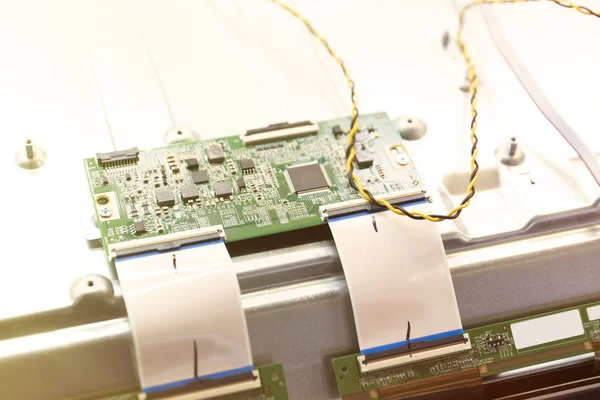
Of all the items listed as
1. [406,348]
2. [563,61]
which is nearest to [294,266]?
[406,348]

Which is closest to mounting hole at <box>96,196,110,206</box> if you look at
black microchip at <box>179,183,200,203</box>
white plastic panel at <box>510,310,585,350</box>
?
black microchip at <box>179,183,200,203</box>

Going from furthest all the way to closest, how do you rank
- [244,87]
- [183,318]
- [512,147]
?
1. [244,87]
2. [512,147]
3. [183,318]

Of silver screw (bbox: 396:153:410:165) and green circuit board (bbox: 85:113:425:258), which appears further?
silver screw (bbox: 396:153:410:165)

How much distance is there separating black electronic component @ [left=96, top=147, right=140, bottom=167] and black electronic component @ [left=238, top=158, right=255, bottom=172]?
203 mm

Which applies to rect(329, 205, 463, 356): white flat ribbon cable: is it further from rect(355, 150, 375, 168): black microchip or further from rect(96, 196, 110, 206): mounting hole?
rect(96, 196, 110, 206): mounting hole

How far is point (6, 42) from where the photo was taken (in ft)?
6.06

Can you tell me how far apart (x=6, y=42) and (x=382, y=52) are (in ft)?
2.91

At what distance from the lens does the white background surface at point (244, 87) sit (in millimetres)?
1539

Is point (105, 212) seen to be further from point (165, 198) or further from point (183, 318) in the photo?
point (183, 318)

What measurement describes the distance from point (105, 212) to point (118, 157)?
0.14 meters

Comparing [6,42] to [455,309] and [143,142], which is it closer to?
[143,142]

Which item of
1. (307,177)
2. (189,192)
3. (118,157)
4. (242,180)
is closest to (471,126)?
(307,177)

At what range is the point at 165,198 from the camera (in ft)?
4.75

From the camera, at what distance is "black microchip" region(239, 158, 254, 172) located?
153 centimetres
